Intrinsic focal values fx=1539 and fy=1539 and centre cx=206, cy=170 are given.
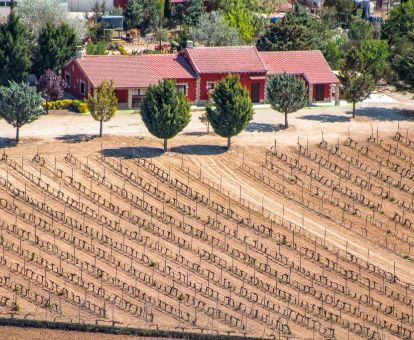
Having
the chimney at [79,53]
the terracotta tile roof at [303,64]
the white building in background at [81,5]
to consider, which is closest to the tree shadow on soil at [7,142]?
the chimney at [79,53]

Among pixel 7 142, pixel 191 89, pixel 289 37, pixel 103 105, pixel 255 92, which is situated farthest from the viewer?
pixel 289 37

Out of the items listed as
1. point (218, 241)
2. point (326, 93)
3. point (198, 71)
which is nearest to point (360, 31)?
point (326, 93)

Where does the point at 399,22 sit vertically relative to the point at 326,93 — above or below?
above

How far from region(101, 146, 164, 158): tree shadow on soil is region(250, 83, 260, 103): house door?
20933 mm

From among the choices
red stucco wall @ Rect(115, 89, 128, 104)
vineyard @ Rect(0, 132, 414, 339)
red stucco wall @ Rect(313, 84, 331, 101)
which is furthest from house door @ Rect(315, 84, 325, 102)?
red stucco wall @ Rect(115, 89, 128, 104)

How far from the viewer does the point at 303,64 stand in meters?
155

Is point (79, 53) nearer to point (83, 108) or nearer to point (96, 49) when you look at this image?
point (83, 108)

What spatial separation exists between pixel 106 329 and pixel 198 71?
48489mm

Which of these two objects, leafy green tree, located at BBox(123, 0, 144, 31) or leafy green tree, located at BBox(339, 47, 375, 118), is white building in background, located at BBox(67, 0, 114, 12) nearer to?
leafy green tree, located at BBox(123, 0, 144, 31)

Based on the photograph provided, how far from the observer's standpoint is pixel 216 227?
406 ft

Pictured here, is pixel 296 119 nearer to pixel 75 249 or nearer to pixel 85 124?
pixel 85 124

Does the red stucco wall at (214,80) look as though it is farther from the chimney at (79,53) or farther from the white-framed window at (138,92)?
the chimney at (79,53)

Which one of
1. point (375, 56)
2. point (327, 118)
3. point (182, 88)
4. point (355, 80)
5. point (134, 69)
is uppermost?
point (375, 56)

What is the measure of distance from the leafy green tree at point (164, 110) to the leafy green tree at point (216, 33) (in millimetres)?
34935
